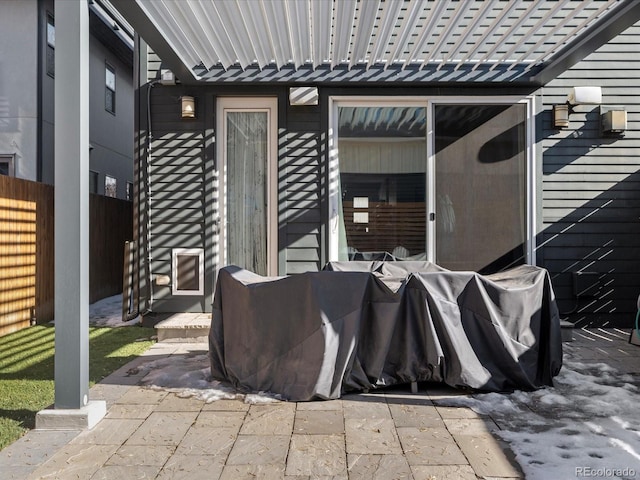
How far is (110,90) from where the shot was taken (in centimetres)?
1021

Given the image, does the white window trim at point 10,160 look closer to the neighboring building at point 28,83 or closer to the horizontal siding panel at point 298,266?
the neighboring building at point 28,83

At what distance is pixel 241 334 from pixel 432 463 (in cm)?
143

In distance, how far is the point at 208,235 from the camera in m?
5.18

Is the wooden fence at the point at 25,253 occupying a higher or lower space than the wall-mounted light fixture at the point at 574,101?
lower

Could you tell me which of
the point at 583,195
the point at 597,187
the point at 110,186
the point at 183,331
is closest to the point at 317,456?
the point at 183,331

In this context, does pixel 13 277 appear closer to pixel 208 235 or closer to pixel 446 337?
pixel 208 235

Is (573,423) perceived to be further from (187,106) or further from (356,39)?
(187,106)

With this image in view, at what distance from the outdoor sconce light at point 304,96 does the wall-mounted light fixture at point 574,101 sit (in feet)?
8.27

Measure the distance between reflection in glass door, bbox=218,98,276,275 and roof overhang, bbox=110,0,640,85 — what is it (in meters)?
0.48

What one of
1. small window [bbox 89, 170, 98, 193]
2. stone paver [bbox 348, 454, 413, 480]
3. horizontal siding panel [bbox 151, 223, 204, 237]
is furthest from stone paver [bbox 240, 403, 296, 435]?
small window [bbox 89, 170, 98, 193]

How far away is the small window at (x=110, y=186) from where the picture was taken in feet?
32.6

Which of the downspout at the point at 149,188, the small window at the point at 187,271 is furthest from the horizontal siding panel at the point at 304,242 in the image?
the downspout at the point at 149,188

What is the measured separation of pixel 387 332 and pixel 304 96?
9.79 feet

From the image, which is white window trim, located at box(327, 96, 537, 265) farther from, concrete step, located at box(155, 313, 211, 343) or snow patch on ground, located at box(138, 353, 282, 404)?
snow patch on ground, located at box(138, 353, 282, 404)
